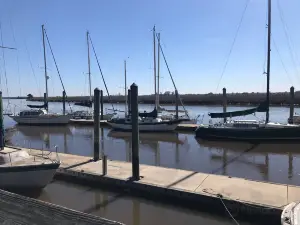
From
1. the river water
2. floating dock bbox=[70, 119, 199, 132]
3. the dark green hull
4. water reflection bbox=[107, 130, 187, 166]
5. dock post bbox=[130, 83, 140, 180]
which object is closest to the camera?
the river water

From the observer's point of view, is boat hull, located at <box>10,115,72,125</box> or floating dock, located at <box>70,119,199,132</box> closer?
floating dock, located at <box>70,119,199,132</box>

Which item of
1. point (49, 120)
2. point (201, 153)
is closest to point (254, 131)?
point (201, 153)

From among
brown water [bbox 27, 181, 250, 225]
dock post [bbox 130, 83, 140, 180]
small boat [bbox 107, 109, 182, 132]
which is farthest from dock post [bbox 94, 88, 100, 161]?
small boat [bbox 107, 109, 182, 132]

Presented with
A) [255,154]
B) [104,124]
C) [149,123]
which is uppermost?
[149,123]

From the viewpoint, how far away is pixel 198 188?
10.9 meters

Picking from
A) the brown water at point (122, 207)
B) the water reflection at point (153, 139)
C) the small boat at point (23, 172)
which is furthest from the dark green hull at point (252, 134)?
the small boat at point (23, 172)

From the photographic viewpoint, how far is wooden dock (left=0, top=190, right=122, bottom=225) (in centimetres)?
554

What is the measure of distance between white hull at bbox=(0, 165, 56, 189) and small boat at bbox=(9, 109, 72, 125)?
102 ft

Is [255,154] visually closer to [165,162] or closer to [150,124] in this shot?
[165,162]

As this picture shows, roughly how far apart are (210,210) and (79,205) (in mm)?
4511

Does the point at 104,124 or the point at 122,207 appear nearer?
the point at 122,207

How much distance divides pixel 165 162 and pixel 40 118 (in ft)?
95.8

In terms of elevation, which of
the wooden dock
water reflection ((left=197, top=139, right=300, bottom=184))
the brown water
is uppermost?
the wooden dock

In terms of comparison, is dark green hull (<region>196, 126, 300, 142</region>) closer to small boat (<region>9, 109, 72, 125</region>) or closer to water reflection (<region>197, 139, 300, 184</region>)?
water reflection (<region>197, 139, 300, 184</region>)
